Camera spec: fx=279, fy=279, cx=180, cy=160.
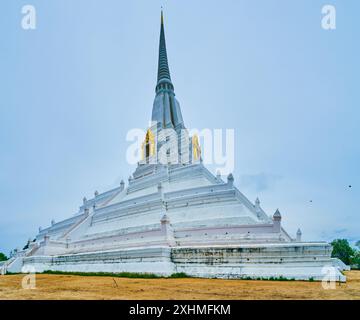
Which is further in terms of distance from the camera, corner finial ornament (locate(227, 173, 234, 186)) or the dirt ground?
corner finial ornament (locate(227, 173, 234, 186))

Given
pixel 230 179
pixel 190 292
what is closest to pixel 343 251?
pixel 230 179

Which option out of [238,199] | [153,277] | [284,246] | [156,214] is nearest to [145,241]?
[156,214]

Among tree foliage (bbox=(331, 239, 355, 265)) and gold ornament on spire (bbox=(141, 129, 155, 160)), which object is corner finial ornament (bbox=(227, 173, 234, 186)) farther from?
tree foliage (bbox=(331, 239, 355, 265))

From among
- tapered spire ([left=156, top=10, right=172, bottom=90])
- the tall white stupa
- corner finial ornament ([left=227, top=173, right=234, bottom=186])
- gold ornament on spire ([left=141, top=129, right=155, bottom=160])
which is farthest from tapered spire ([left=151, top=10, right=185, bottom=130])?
corner finial ornament ([left=227, top=173, right=234, bottom=186])

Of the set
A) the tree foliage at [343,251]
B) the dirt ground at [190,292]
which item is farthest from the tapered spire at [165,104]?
the tree foliage at [343,251]

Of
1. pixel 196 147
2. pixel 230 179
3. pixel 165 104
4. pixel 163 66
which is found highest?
pixel 163 66

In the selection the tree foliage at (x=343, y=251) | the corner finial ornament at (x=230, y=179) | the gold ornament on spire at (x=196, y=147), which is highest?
the gold ornament on spire at (x=196, y=147)

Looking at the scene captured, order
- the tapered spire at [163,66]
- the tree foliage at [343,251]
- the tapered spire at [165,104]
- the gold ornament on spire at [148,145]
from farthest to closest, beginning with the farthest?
the tree foliage at [343,251] < the tapered spire at [163,66] < the tapered spire at [165,104] < the gold ornament on spire at [148,145]

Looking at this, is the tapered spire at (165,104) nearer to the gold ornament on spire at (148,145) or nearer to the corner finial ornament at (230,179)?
the gold ornament on spire at (148,145)

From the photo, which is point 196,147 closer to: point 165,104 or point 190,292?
point 165,104
